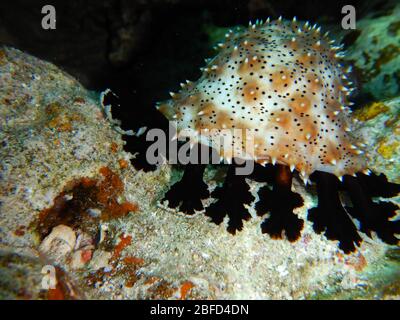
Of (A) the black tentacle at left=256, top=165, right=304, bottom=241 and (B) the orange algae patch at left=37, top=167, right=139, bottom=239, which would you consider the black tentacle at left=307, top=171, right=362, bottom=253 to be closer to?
(A) the black tentacle at left=256, top=165, right=304, bottom=241

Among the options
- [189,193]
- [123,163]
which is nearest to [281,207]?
[189,193]

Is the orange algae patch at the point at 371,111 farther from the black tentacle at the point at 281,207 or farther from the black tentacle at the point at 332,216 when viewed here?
the black tentacle at the point at 281,207

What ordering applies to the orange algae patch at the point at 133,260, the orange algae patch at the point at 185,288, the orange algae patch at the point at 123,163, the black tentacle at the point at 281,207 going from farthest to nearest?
the orange algae patch at the point at 123,163, the black tentacle at the point at 281,207, the orange algae patch at the point at 133,260, the orange algae patch at the point at 185,288

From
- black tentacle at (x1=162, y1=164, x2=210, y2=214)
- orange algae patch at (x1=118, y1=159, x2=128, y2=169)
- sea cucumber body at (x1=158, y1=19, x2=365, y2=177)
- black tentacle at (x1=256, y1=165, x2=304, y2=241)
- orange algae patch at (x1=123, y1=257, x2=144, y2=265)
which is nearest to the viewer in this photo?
orange algae patch at (x1=123, y1=257, x2=144, y2=265)

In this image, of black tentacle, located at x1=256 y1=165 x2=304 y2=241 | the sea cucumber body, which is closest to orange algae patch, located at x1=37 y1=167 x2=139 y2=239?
the sea cucumber body

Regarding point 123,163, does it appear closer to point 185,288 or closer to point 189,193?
point 189,193


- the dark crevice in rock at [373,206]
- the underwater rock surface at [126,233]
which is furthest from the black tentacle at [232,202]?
the dark crevice in rock at [373,206]

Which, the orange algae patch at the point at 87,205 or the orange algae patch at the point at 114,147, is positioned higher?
the orange algae patch at the point at 114,147

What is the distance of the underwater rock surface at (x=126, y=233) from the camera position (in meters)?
2.60

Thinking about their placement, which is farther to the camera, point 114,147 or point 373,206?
point 114,147

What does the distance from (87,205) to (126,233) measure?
21.9 inches

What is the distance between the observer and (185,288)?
8.14 feet

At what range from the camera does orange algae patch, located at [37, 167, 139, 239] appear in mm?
2906

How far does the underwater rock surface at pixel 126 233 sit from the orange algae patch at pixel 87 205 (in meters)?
0.01
